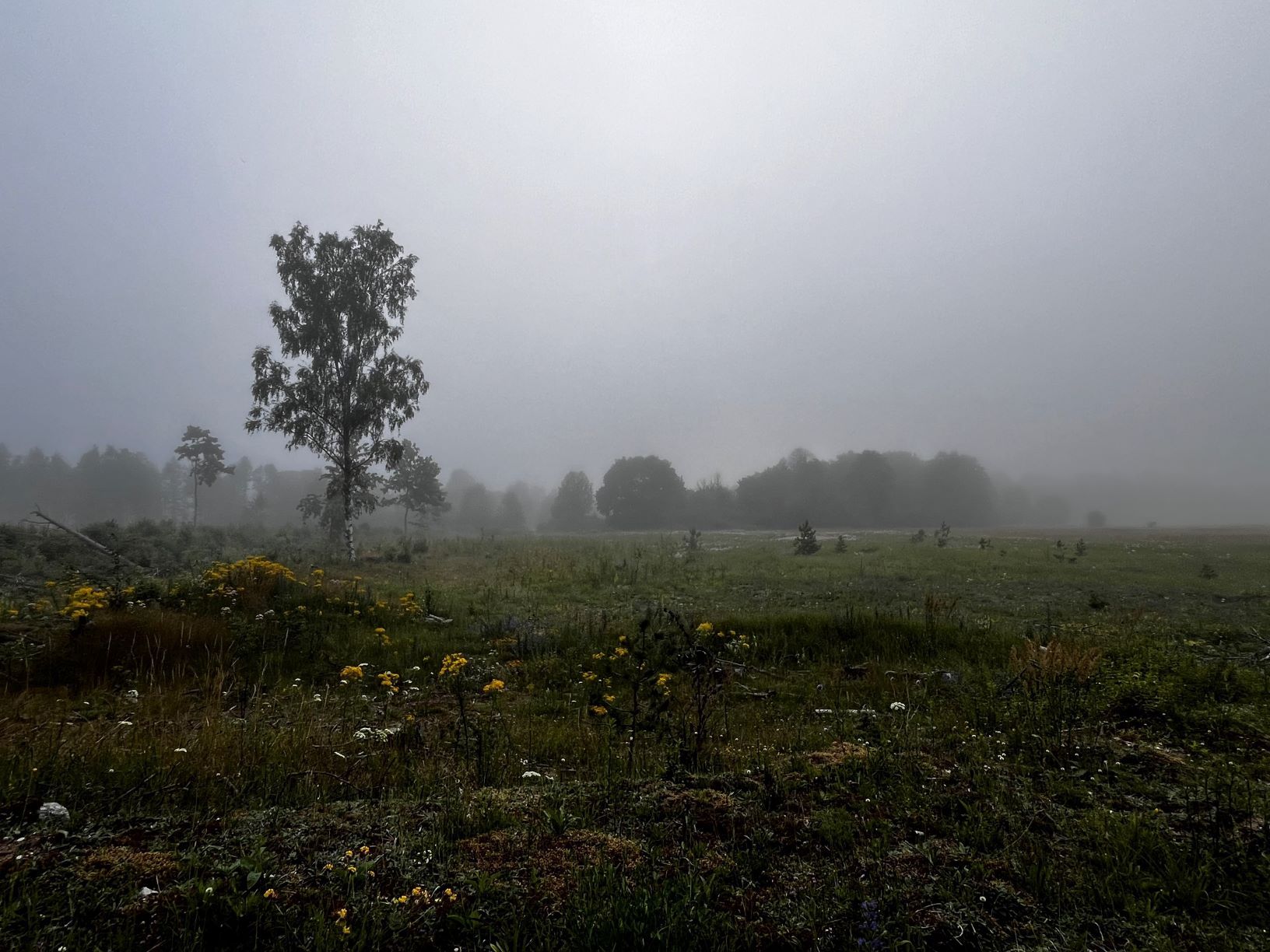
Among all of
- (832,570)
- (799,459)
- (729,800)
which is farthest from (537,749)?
(799,459)

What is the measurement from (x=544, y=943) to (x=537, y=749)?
2557mm

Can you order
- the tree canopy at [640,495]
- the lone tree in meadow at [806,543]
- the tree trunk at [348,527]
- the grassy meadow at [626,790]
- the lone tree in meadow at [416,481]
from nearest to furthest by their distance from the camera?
the grassy meadow at [626,790] → the tree trunk at [348,527] → the lone tree in meadow at [806,543] → the lone tree in meadow at [416,481] → the tree canopy at [640,495]

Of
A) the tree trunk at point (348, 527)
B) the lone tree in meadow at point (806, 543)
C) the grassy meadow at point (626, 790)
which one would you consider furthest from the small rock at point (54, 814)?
the lone tree in meadow at point (806, 543)

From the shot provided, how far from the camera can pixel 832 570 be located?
19.6 metres

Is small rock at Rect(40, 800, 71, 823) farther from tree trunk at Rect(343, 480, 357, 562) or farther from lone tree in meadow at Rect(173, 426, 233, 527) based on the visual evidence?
lone tree in meadow at Rect(173, 426, 233, 527)

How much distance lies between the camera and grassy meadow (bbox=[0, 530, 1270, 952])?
201 centimetres

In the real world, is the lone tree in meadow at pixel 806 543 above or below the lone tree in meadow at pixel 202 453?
below

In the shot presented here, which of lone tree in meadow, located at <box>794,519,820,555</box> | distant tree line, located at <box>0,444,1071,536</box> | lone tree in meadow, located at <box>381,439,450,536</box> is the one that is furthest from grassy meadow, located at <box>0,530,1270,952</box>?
distant tree line, located at <box>0,444,1071,536</box>

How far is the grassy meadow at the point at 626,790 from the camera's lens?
79.0 inches

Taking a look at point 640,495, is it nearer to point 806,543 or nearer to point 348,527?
point 806,543

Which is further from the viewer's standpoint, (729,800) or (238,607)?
(238,607)

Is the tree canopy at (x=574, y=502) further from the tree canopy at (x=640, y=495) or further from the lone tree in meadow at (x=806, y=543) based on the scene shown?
the lone tree in meadow at (x=806, y=543)

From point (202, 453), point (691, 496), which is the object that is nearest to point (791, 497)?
point (691, 496)

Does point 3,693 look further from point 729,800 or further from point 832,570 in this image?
point 832,570
